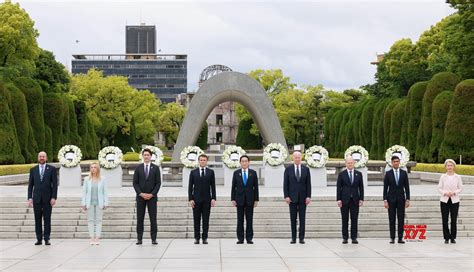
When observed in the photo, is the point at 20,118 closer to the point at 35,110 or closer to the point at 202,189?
the point at 35,110

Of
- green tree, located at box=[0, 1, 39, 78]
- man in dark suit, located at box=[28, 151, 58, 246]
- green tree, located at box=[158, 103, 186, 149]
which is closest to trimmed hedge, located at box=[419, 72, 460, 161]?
man in dark suit, located at box=[28, 151, 58, 246]

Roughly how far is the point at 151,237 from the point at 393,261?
4498 millimetres

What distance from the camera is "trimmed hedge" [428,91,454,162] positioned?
28625mm

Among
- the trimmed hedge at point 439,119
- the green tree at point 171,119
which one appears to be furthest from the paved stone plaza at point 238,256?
the green tree at point 171,119

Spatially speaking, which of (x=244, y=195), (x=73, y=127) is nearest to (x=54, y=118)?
(x=73, y=127)

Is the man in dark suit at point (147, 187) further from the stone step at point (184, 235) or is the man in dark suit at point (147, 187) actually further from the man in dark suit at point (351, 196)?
the man in dark suit at point (351, 196)

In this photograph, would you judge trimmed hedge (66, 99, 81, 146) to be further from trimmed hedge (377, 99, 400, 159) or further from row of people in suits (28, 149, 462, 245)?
row of people in suits (28, 149, 462, 245)

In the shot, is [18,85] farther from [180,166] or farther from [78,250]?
[78,250]

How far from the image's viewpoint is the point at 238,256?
9.98m

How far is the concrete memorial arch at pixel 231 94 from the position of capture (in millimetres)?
24047

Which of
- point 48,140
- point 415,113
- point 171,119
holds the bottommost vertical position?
point 48,140

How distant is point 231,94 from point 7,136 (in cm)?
1057

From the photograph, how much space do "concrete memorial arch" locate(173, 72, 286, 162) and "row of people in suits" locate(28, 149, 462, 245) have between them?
40.9 feet

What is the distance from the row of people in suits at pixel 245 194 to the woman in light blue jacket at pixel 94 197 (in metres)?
0.02
